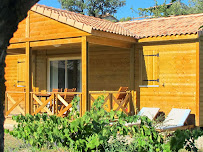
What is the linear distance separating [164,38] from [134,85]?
2005 millimetres

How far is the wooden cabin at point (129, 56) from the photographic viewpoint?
9820 millimetres

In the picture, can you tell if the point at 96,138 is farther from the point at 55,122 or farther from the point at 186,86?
the point at 186,86

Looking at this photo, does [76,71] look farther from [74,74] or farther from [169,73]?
[169,73]

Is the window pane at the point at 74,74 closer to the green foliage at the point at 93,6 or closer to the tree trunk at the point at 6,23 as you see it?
the tree trunk at the point at 6,23

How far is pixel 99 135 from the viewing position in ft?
16.6

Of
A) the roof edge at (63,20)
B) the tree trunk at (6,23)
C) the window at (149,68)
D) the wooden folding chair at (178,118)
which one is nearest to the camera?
the tree trunk at (6,23)

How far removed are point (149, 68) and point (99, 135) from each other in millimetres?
6372

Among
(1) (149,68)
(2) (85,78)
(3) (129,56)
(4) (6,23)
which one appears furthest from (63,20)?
(4) (6,23)

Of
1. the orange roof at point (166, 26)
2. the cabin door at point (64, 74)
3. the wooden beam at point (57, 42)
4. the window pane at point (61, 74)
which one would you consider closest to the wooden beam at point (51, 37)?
the wooden beam at point (57, 42)

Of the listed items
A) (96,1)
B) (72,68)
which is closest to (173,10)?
(96,1)

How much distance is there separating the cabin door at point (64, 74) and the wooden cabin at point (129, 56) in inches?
27.4

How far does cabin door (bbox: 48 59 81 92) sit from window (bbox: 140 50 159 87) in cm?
315

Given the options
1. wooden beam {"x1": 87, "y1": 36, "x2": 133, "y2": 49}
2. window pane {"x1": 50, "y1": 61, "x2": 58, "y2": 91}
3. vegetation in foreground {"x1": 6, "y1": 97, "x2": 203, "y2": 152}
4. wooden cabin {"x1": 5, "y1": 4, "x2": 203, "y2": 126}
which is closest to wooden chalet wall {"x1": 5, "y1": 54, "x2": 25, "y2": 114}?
window pane {"x1": 50, "y1": 61, "x2": 58, "y2": 91}

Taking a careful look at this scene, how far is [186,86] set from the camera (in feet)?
34.2
